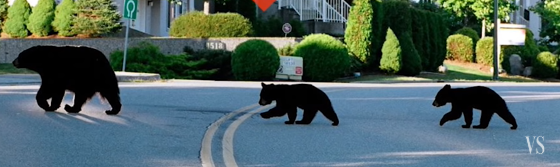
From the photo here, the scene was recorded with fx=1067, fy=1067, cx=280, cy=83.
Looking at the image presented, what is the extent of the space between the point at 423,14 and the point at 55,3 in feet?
50.9

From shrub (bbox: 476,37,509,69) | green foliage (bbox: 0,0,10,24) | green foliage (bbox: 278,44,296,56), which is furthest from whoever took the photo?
shrub (bbox: 476,37,509,69)

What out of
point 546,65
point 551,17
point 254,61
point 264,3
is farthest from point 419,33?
point 551,17

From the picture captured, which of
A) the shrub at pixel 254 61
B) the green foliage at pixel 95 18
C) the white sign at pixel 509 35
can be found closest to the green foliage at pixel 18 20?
the green foliage at pixel 95 18

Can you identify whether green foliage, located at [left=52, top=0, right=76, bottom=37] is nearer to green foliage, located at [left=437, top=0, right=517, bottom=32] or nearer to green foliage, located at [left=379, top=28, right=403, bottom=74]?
green foliage, located at [left=379, top=28, right=403, bottom=74]

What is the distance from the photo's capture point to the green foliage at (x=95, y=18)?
37.7 metres

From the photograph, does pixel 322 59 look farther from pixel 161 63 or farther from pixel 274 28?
pixel 274 28

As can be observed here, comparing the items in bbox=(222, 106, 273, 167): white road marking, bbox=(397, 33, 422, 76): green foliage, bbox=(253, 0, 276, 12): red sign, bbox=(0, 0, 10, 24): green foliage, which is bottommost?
bbox=(222, 106, 273, 167): white road marking

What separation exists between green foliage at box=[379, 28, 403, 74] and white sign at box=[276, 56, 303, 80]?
5.47 m

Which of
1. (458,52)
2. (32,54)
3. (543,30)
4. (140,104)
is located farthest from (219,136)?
(543,30)

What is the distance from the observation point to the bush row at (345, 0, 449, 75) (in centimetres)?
3922

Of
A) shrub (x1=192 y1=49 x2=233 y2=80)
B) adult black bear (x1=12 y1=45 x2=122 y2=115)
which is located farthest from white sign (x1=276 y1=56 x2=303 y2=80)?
adult black bear (x1=12 y1=45 x2=122 y2=115)

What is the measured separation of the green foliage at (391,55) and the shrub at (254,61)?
6.66 m

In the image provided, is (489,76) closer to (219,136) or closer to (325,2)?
(325,2)

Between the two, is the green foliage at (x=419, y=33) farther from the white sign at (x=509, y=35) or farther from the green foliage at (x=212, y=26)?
the green foliage at (x=212, y=26)
